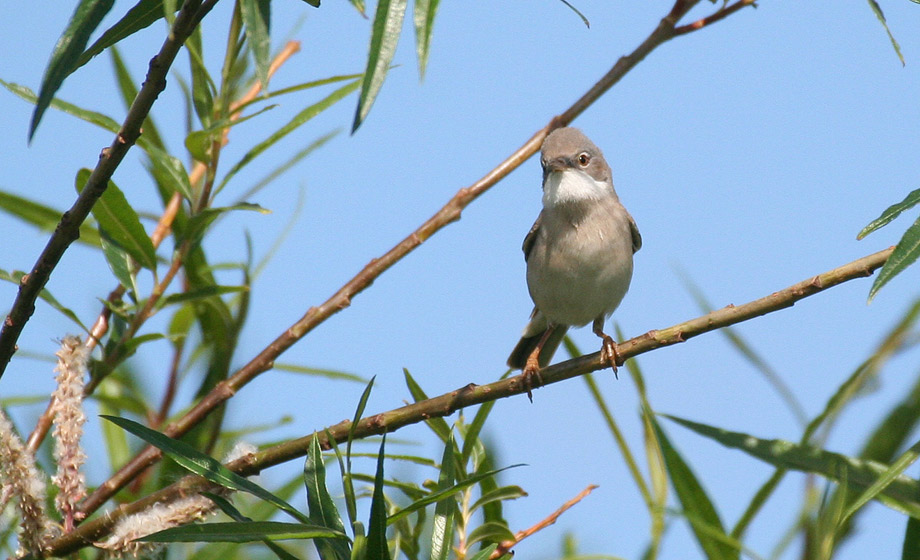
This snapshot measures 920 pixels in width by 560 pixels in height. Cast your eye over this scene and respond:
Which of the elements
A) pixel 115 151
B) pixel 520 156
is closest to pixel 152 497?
pixel 115 151

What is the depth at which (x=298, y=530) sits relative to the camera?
6.43ft

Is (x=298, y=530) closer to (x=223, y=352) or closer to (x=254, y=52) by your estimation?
(x=254, y=52)

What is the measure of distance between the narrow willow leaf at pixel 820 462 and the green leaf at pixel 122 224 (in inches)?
67.7

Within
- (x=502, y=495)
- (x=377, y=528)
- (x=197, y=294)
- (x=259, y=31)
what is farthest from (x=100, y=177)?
(x=502, y=495)

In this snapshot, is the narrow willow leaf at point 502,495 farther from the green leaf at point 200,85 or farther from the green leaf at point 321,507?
the green leaf at point 200,85

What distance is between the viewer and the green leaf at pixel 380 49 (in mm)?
1471

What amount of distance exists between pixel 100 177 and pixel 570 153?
12.2ft

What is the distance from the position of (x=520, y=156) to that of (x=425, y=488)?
116 centimetres

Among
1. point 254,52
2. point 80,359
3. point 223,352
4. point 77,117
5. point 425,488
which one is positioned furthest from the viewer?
point 223,352

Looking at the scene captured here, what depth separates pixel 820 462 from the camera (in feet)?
7.34

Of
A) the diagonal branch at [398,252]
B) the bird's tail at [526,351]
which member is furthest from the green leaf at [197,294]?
the bird's tail at [526,351]

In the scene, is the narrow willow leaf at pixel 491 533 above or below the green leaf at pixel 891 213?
below

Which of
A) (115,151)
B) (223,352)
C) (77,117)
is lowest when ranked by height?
(115,151)

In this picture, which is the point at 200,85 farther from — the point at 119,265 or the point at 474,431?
the point at 474,431
